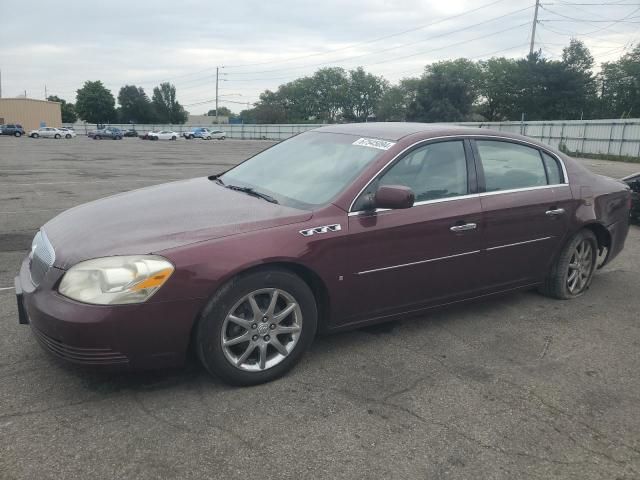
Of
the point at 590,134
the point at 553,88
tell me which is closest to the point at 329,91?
the point at 553,88

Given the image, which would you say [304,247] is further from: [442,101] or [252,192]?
[442,101]

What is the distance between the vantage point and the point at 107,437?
262 cm

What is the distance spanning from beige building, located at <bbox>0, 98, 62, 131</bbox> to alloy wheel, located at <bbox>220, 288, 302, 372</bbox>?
82148 millimetres

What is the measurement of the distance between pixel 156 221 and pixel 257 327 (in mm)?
873

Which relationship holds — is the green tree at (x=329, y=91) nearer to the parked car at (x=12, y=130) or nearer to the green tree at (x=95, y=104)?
the green tree at (x=95, y=104)

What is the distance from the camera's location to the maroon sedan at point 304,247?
283cm

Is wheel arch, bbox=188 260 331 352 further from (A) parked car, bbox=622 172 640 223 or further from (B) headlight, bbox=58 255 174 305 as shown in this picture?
(A) parked car, bbox=622 172 640 223

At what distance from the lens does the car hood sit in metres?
2.95

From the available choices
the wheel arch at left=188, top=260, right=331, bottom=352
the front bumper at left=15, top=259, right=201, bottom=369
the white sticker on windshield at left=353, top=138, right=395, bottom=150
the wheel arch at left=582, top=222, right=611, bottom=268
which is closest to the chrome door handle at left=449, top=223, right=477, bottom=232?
the white sticker on windshield at left=353, top=138, right=395, bottom=150

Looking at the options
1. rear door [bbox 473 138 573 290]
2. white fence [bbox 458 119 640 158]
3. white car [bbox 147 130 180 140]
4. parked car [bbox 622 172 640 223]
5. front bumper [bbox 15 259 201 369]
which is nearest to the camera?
front bumper [bbox 15 259 201 369]

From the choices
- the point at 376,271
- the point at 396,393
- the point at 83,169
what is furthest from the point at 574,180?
the point at 83,169

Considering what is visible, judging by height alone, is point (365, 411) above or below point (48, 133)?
below

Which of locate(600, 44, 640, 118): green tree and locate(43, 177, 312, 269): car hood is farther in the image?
locate(600, 44, 640, 118): green tree

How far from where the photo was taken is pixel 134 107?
354 feet
